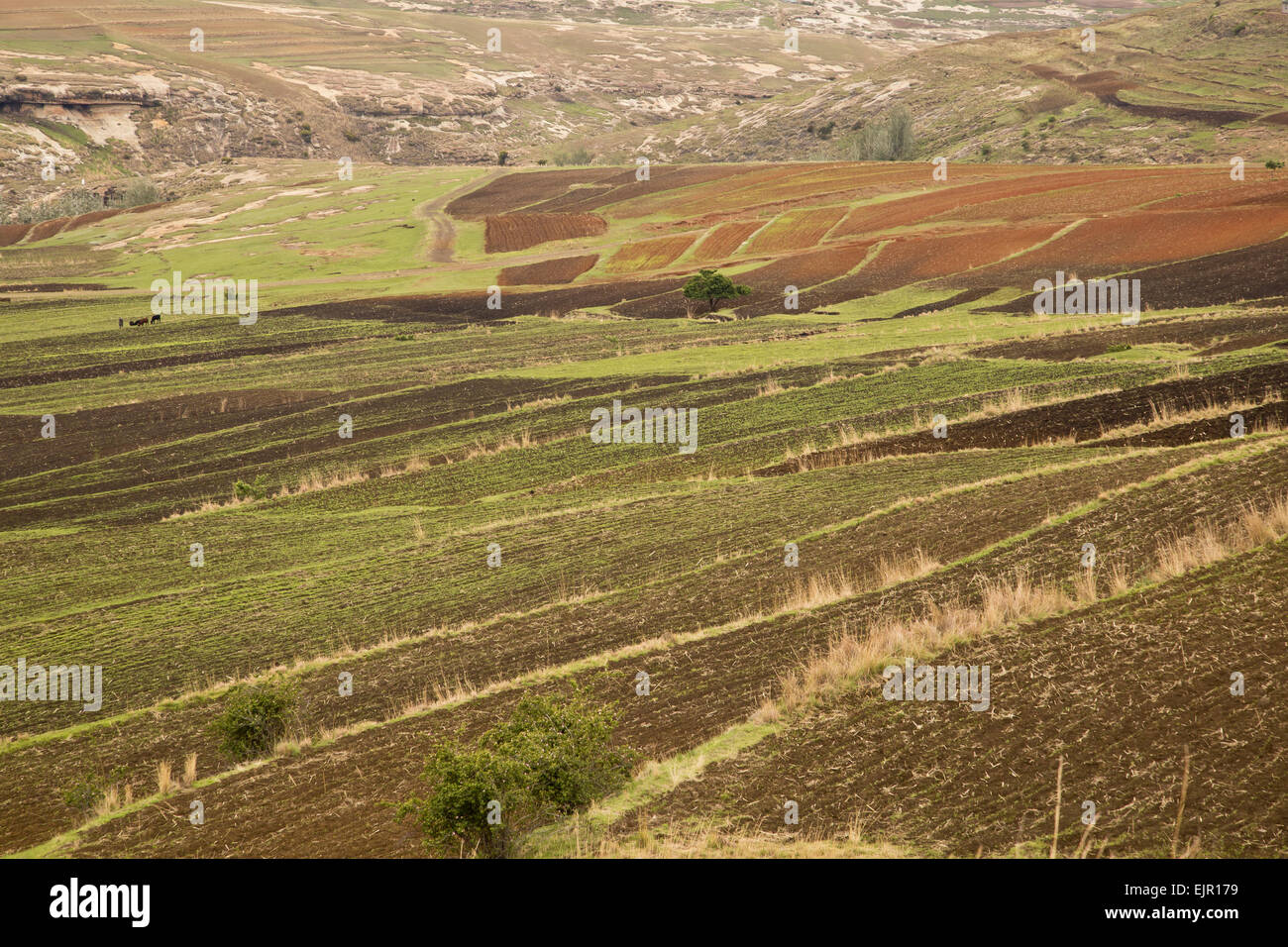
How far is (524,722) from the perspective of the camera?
14.5 meters

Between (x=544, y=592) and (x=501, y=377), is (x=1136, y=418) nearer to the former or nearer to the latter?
(x=544, y=592)

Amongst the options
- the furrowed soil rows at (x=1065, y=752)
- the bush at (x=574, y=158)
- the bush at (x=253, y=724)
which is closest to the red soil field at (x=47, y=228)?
the bush at (x=574, y=158)

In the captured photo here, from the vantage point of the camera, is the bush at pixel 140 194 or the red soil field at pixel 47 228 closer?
the red soil field at pixel 47 228

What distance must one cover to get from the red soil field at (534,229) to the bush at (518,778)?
318 ft

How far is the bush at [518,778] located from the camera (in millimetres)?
12461

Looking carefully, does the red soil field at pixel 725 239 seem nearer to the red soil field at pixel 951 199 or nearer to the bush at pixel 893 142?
the red soil field at pixel 951 199

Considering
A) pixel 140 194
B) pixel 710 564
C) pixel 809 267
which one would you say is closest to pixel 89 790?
pixel 710 564

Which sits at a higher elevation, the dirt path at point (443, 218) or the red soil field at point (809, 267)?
the dirt path at point (443, 218)

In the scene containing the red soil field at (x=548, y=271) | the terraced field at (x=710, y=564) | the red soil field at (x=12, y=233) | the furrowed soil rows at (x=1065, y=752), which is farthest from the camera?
the red soil field at (x=12, y=233)

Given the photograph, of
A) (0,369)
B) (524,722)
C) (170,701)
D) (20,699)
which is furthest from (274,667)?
(0,369)

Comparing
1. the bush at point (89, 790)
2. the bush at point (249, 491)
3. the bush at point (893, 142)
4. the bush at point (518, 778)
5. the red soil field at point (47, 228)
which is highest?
the bush at point (893, 142)

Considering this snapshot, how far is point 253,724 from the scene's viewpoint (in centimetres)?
1728

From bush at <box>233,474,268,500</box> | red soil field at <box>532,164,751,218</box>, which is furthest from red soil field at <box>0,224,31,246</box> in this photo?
bush at <box>233,474,268,500</box>

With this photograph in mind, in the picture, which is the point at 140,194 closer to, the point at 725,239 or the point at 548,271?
the point at 548,271
